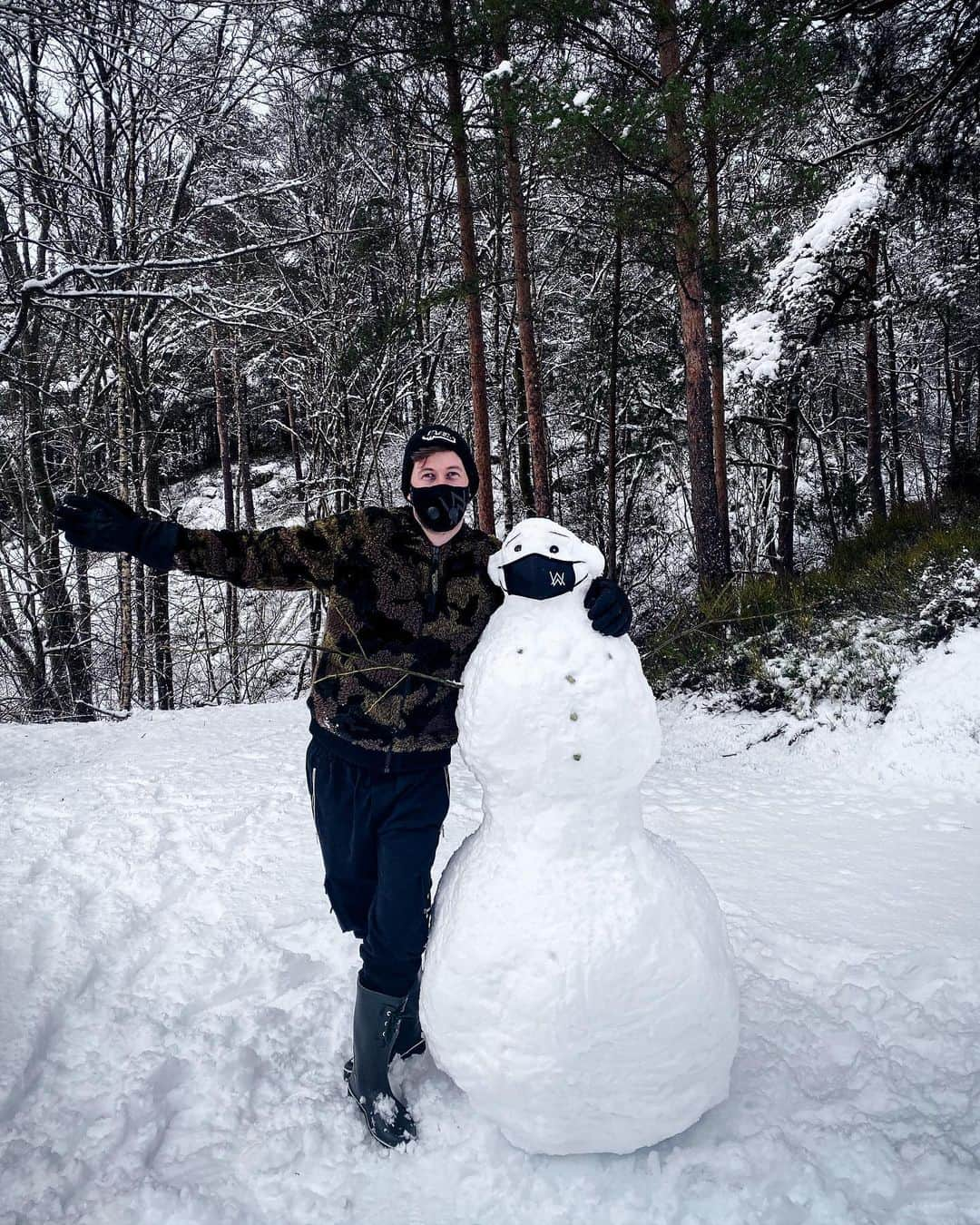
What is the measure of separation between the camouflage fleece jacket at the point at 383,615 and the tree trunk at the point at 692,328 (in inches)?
212

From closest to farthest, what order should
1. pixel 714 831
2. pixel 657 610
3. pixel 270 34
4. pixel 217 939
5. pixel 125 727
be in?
pixel 217 939 < pixel 714 831 < pixel 270 34 < pixel 125 727 < pixel 657 610

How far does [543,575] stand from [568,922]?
89 centimetres

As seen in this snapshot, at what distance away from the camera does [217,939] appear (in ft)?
9.62

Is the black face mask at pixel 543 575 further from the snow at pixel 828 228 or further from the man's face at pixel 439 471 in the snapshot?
the snow at pixel 828 228

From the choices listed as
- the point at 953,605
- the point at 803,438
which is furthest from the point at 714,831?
the point at 803,438

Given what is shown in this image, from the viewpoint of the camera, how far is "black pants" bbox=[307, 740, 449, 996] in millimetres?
1971

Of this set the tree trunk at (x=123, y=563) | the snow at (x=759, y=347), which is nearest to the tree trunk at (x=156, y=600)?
the tree trunk at (x=123, y=563)

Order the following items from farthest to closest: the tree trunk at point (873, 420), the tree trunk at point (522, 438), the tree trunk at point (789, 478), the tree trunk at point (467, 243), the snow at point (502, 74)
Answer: the tree trunk at point (522, 438) < the tree trunk at point (873, 420) < the tree trunk at point (789, 478) < the tree trunk at point (467, 243) < the snow at point (502, 74)

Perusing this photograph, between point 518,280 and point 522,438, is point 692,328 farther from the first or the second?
point 522,438

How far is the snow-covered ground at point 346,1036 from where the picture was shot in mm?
1745

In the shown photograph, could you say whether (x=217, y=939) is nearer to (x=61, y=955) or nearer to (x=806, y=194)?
(x=61, y=955)

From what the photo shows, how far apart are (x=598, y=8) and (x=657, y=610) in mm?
6740

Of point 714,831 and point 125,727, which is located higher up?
point 125,727

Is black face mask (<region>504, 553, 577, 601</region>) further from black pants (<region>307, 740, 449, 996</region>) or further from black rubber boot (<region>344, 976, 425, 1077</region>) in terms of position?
black rubber boot (<region>344, 976, 425, 1077</region>)
